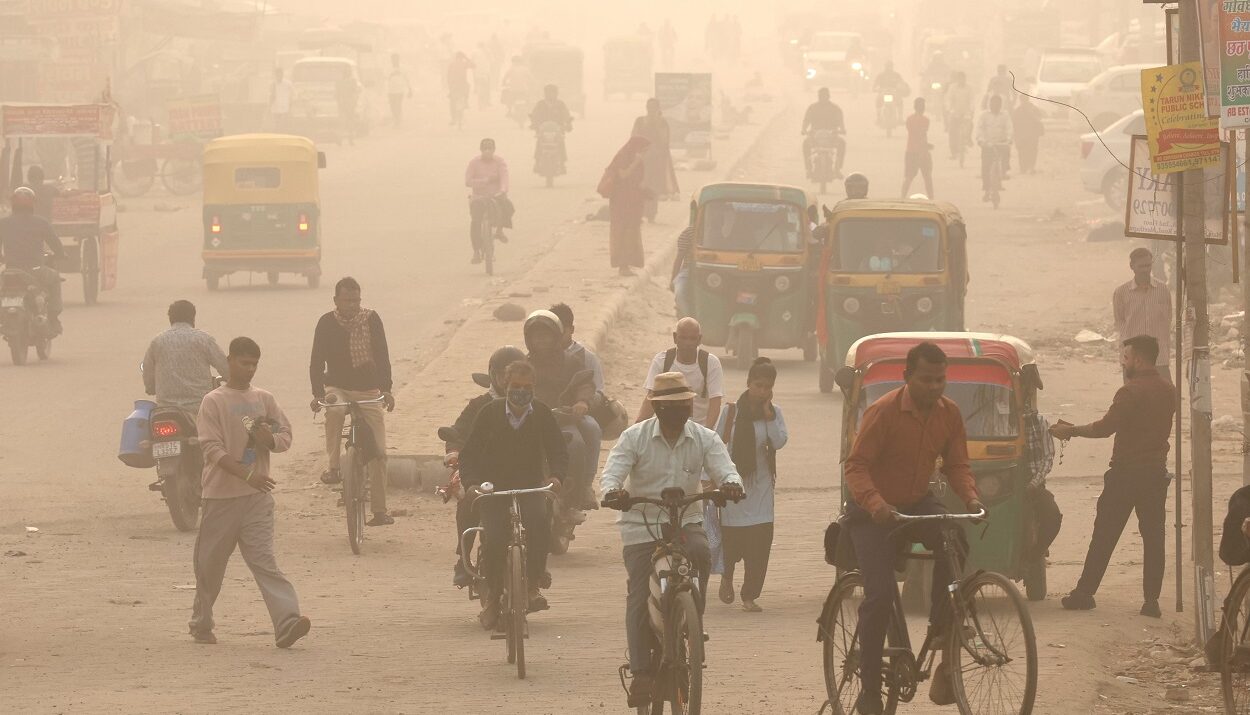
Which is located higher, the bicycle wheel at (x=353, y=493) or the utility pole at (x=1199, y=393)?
the utility pole at (x=1199, y=393)

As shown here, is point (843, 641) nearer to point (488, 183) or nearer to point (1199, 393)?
point (1199, 393)

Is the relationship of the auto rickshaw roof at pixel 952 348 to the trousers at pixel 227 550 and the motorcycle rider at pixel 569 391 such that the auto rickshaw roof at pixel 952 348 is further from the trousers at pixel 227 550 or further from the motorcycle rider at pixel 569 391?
the trousers at pixel 227 550

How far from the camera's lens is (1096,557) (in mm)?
11070

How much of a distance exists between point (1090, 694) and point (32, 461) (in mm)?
10013

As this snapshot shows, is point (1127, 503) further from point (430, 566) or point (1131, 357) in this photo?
point (430, 566)

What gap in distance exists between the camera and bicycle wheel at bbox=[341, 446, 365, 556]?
1300cm

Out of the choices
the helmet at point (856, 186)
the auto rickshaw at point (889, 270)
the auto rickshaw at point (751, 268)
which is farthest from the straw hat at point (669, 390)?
the helmet at point (856, 186)

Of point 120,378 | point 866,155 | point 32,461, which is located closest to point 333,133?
point 866,155

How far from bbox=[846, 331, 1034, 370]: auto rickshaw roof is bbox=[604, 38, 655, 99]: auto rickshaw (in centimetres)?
6246

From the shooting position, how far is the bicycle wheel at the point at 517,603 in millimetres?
9312

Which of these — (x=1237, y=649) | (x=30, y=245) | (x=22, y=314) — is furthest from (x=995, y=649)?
(x=30, y=245)

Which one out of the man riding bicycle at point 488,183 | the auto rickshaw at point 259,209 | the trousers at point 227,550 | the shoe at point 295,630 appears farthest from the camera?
the man riding bicycle at point 488,183

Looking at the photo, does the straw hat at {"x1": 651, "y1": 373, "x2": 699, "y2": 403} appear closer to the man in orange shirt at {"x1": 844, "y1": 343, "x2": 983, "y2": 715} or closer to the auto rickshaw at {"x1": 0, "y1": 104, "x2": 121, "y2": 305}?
the man in orange shirt at {"x1": 844, "y1": 343, "x2": 983, "y2": 715}

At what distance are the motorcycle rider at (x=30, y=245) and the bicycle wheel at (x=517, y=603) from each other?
40.7 ft
